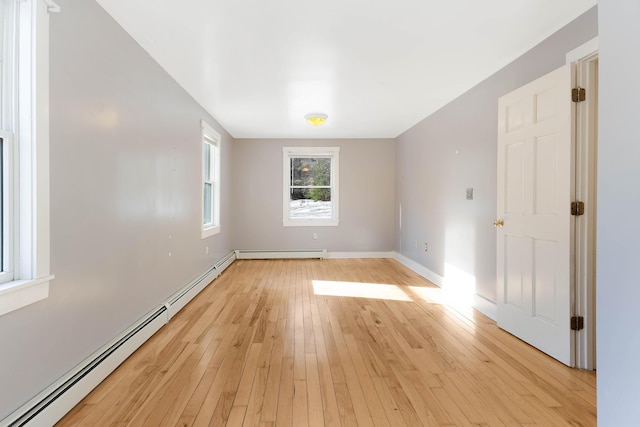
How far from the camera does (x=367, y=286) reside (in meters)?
4.64

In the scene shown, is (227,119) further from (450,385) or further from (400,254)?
(450,385)

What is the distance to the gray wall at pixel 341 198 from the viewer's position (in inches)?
268

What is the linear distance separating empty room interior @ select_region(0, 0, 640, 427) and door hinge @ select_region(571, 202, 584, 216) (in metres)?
0.03

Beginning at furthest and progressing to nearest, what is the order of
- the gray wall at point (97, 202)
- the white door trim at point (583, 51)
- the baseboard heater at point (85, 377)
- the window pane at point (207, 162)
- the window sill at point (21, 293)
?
the window pane at point (207, 162) < the white door trim at point (583, 51) < the gray wall at point (97, 202) < the baseboard heater at point (85, 377) < the window sill at point (21, 293)

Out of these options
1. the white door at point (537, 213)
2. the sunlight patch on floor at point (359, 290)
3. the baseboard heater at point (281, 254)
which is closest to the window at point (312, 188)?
the baseboard heater at point (281, 254)

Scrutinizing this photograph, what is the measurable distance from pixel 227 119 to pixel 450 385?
15.4ft

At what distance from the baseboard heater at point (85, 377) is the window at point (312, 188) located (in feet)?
12.8

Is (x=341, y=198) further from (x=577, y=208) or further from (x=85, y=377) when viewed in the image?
(x=85, y=377)

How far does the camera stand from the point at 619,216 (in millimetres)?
934

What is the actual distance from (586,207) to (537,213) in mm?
348

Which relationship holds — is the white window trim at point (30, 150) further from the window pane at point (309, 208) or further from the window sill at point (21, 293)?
the window pane at point (309, 208)

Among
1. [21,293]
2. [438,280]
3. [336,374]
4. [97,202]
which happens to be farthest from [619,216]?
[438,280]

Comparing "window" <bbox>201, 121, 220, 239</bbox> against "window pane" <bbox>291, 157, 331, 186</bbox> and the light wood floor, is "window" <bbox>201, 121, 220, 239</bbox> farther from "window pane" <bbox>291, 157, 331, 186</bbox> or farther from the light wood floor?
the light wood floor

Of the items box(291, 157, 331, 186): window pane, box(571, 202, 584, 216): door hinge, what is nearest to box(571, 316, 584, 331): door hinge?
box(571, 202, 584, 216): door hinge
